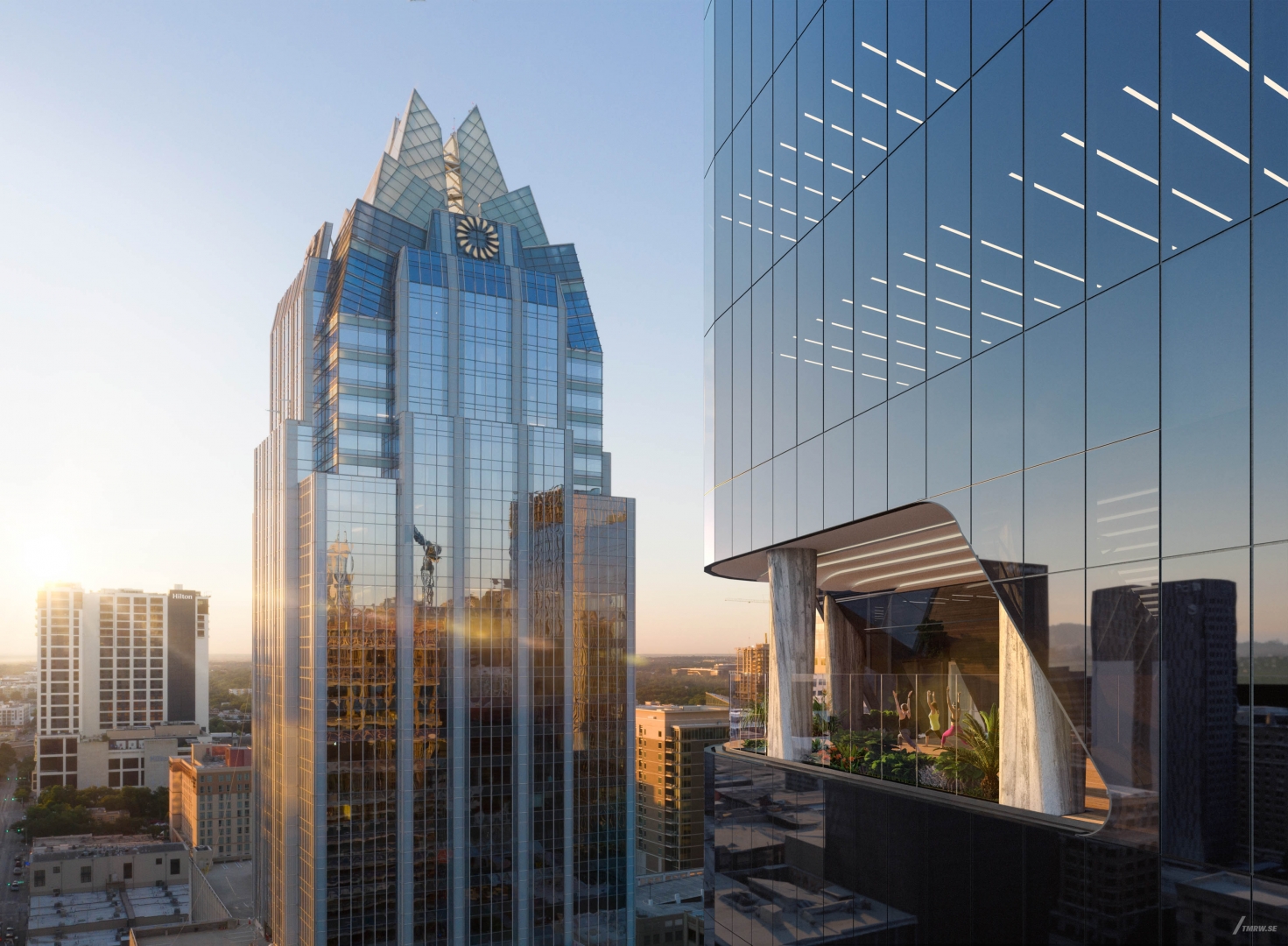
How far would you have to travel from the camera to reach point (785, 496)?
19.7 metres

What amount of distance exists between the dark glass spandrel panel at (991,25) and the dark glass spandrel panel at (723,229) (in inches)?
395

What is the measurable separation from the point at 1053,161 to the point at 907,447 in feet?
15.5

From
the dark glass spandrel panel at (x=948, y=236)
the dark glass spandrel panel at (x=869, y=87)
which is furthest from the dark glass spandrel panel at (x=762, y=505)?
the dark glass spandrel panel at (x=948, y=236)

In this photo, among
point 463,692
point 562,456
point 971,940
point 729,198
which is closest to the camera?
point 971,940

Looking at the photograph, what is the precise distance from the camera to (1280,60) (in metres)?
8.46

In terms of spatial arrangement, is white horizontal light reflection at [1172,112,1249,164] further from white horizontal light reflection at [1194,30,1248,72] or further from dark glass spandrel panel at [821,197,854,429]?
dark glass spandrel panel at [821,197,854,429]

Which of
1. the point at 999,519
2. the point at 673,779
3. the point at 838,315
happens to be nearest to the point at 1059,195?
the point at 999,519

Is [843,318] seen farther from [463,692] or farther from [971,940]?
[463,692]

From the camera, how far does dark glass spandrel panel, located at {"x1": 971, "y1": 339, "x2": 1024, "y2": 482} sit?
12.2 m

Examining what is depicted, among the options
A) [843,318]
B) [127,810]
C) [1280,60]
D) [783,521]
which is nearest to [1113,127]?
[1280,60]

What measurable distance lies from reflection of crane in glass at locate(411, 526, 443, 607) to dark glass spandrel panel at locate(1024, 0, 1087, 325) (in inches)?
2333

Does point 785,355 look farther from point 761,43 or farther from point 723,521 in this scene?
point 761,43

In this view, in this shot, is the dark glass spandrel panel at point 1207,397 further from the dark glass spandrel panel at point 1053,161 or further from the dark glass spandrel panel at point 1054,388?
the dark glass spandrel panel at point 1053,161

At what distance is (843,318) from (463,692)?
54771 millimetres
